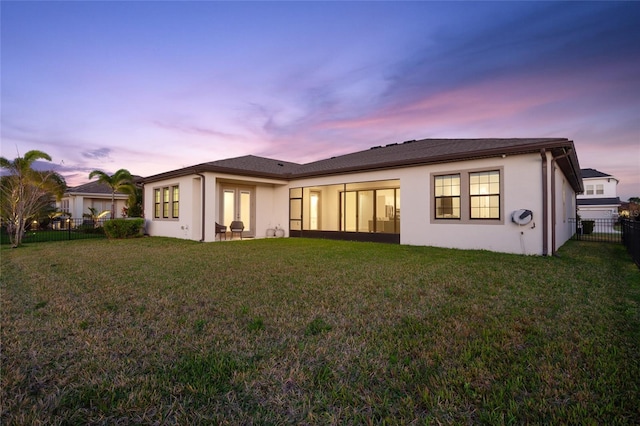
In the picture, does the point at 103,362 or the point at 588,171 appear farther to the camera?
the point at 588,171

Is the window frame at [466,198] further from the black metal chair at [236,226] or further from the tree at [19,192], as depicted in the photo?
the tree at [19,192]

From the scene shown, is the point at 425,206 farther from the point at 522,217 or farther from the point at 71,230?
the point at 71,230

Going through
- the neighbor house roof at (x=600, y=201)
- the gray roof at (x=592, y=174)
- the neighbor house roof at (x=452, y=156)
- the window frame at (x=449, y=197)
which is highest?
the gray roof at (x=592, y=174)

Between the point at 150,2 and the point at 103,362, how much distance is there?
30.4 ft

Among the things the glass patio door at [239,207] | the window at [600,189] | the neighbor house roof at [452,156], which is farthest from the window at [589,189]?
the glass patio door at [239,207]

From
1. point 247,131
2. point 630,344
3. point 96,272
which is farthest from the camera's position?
point 247,131

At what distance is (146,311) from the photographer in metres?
3.78

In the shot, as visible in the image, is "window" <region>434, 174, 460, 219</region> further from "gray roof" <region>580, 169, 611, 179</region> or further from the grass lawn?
"gray roof" <region>580, 169, 611, 179</region>

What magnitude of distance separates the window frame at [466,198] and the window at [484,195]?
0.30ft

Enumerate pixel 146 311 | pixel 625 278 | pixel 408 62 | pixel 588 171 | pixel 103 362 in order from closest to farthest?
pixel 103 362 < pixel 146 311 < pixel 625 278 < pixel 408 62 < pixel 588 171

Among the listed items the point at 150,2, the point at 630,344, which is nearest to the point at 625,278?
the point at 630,344

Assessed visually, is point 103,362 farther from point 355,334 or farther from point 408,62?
point 408,62

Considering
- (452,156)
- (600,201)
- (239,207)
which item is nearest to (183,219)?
(239,207)

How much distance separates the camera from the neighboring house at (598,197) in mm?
30422
